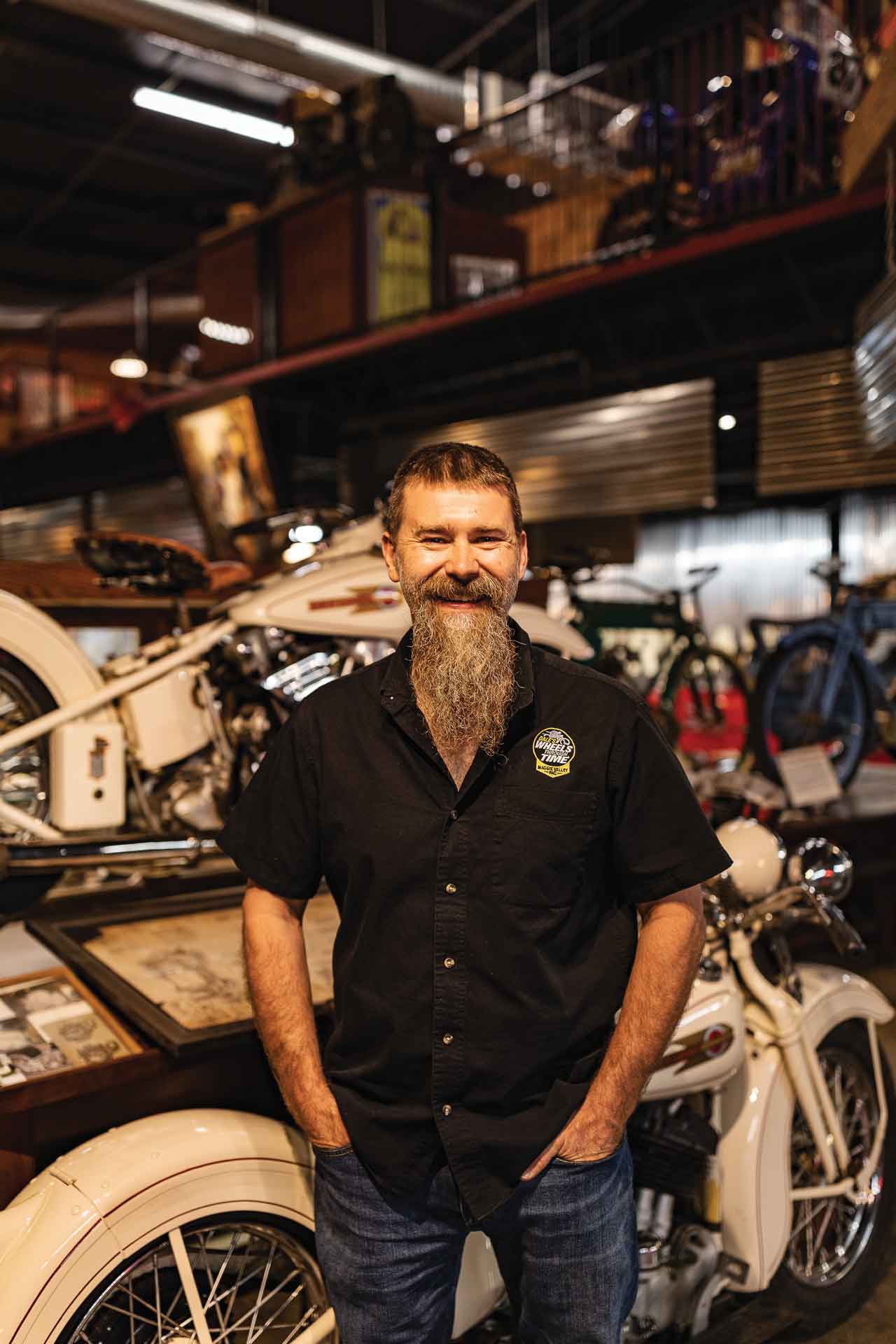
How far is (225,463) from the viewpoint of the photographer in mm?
7230

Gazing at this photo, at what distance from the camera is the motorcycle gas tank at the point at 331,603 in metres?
2.85

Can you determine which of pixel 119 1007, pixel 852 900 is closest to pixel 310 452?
pixel 852 900

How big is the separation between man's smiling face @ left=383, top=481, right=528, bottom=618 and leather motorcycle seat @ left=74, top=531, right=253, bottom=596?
156 cm

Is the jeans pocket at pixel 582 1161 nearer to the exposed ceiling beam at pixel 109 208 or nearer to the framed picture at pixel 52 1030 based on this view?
the framed picture at pixel 52 1030

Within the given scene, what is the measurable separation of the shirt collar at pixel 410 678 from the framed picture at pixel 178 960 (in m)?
0.59

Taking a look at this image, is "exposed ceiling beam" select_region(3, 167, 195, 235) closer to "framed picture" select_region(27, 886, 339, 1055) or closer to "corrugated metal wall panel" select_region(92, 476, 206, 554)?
"corrugated metal wall panel" select_region(92, 476, 206, 554)

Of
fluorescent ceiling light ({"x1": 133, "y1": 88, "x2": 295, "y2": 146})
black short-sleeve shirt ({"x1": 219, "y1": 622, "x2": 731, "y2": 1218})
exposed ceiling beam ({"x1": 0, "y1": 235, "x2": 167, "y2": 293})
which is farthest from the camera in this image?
exposed ceiling beam ({"x1": 0, "y1": 235, "x2": 167, "y2": 293})

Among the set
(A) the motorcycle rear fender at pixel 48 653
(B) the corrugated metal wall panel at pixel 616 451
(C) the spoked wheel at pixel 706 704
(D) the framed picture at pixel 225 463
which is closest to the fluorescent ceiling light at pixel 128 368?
(D) the framed picture at pixel 225 463

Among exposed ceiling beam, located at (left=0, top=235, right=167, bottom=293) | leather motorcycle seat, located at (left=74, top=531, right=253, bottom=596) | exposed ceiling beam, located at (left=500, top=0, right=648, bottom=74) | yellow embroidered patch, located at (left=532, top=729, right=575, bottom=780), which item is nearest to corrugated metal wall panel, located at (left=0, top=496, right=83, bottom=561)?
exposed ceiling beam, located at (left=0, top=235, right=167, bottom=293)

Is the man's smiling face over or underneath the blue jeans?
over

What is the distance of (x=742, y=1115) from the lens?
2.05m

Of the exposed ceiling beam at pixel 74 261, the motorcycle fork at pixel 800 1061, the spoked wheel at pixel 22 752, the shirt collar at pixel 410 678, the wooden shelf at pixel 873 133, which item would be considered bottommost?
the motorcycle fork at pixel 800 1061

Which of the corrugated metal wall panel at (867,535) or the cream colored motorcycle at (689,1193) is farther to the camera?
the corrugated metal wall panel at (867,535)

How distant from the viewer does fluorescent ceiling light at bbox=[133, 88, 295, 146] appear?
7.60 meters
